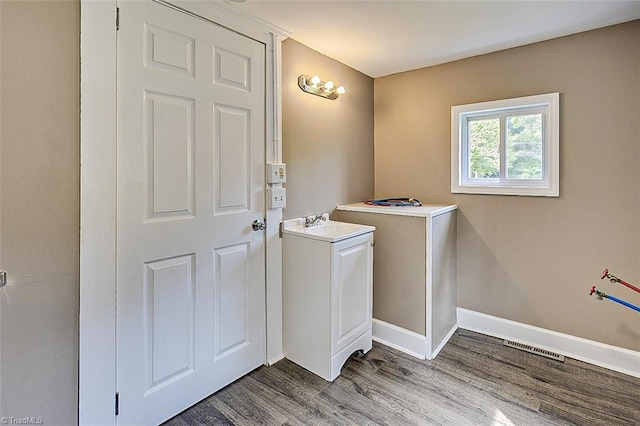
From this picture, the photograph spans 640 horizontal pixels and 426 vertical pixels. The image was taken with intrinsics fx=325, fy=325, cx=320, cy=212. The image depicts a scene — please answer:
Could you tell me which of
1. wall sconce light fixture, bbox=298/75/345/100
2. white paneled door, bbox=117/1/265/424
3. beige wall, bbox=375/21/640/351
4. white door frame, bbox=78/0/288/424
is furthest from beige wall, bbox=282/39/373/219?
white door frame, bbox=78/0/288/424

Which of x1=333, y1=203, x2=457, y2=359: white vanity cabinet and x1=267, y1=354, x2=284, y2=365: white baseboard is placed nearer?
x1=267, y1=354, x2=284, y2=365: white baseboard

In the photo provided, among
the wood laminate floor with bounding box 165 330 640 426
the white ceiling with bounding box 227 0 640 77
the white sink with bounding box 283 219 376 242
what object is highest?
the white ceiling with bounding box 227 0 640 77

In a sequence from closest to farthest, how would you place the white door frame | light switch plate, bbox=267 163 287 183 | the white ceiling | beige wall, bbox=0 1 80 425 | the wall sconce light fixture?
beige wall, bbox=0 1 80 425 < the white door frame < the white ceiling < light switch plate, bbox=267 163 287 183 < the wall sconce light fixture

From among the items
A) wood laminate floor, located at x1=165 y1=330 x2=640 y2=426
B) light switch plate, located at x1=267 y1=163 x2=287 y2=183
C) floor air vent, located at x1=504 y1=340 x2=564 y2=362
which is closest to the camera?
wood laminate floor, located at x1=165 y1=330 x2=640 y2=426

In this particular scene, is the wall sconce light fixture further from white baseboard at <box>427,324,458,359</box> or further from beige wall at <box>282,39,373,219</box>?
white baseboard at <box>427,324,458,359</box>

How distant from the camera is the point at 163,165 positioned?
166cm

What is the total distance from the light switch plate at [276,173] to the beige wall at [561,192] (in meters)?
1.36

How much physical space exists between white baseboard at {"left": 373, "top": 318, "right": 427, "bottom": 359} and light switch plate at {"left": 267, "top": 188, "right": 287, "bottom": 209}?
125 centimetres

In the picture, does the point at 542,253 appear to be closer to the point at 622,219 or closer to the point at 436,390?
the point at 622,219

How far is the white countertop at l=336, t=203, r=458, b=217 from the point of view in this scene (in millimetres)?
2350

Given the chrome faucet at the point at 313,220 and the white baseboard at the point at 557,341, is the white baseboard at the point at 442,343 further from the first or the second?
the chrome faucet at the point at 313,220

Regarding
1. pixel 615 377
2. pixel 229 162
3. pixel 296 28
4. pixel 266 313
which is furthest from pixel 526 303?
pixel 296 28

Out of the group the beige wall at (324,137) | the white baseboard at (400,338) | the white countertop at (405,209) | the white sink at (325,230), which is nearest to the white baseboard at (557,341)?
the white baseboard at (400,338)

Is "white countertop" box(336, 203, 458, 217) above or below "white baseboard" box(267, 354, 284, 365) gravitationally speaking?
above
